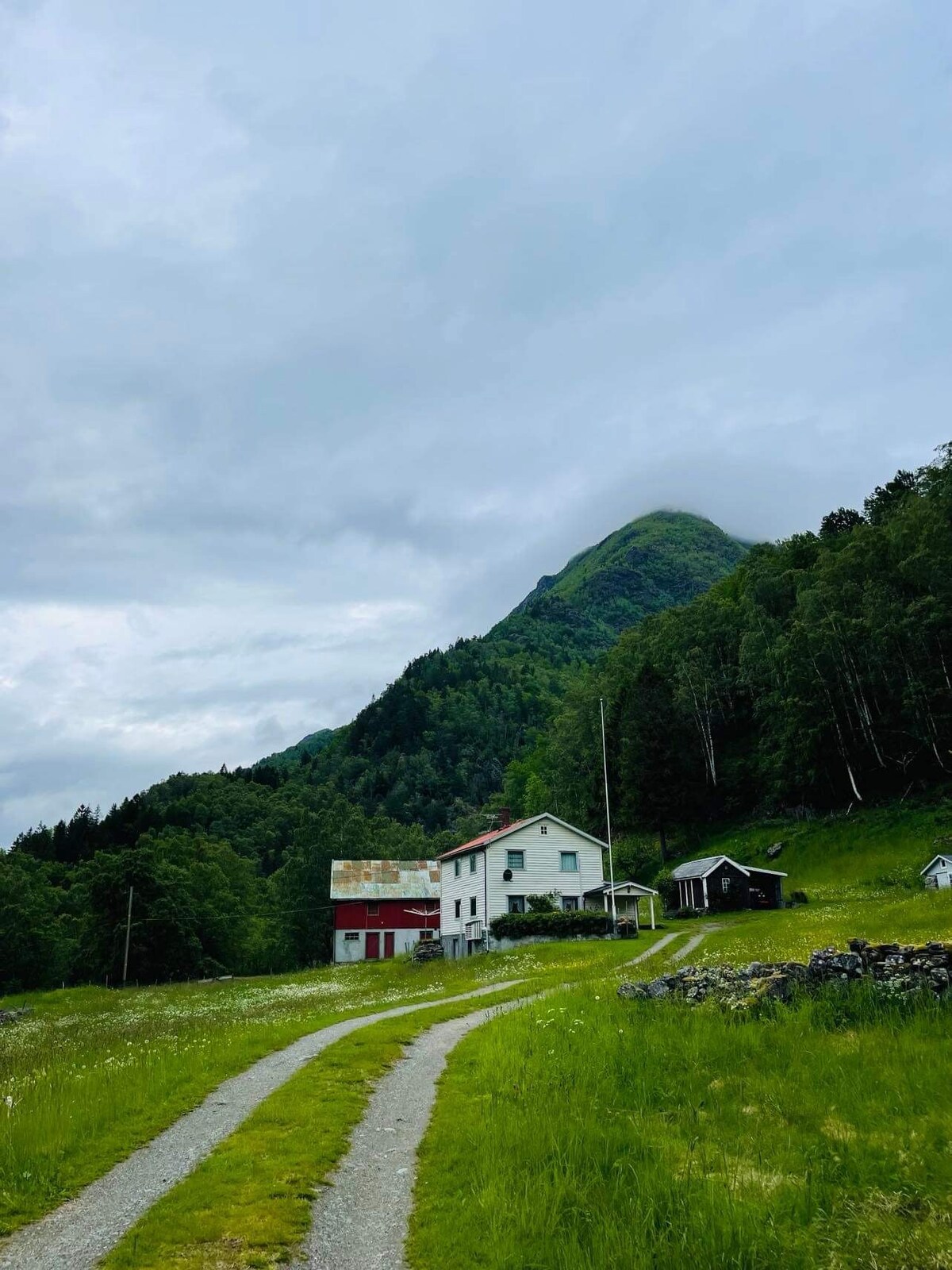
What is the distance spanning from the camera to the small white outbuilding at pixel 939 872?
170 ft

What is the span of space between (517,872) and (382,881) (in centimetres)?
2241

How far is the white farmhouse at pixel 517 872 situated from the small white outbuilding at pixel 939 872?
21240 millimetres

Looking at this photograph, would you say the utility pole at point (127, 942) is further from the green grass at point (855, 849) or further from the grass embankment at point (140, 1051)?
the green grass at point (855, 849)

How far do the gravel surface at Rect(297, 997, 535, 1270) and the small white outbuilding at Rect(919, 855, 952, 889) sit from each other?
47.1m

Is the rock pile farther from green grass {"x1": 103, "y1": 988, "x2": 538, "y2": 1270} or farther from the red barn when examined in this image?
the red barn

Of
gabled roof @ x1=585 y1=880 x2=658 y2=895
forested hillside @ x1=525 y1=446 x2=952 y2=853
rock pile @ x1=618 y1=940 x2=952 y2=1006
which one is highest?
forested hillside @ x1=525 y1=446 x2=952 y2=853

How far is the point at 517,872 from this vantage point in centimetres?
5875

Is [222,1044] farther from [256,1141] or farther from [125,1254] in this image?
[125,1254]

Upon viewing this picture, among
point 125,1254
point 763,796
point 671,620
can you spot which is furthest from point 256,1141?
point 671,620

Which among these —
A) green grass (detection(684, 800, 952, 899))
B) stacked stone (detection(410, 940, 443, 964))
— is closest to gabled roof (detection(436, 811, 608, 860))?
stacked stone (detection(410, 940, 443, 964))

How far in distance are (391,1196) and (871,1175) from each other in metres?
5.05

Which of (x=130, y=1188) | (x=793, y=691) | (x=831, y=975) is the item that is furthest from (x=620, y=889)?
(x=130, y=1188)

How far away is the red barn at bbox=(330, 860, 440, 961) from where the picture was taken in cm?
7488

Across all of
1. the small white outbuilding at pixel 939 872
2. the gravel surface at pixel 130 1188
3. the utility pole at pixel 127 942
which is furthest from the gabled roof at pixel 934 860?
the utility pole at pixel 127 942
